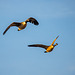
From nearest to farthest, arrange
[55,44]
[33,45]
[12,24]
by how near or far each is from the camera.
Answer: [55,44] < [33,45] < [12,24]

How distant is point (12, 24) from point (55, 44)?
468 inches

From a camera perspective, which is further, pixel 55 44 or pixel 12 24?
pixel 12 24

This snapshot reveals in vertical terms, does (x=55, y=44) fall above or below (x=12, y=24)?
below

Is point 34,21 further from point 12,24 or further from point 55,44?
point 55,44

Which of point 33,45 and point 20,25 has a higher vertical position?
point 20,25

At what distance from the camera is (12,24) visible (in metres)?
50.4

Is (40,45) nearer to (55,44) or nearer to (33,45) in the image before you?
(33,45)

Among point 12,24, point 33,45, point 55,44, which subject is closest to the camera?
point 55,44

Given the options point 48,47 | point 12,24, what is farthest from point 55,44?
point 12,24

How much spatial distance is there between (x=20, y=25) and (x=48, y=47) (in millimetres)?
7240

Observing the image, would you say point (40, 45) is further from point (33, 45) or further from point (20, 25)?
point (20, 25)

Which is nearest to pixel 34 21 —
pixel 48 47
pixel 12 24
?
pixel 12 24

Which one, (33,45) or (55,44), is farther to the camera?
(33,45)

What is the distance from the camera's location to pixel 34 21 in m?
52.1
